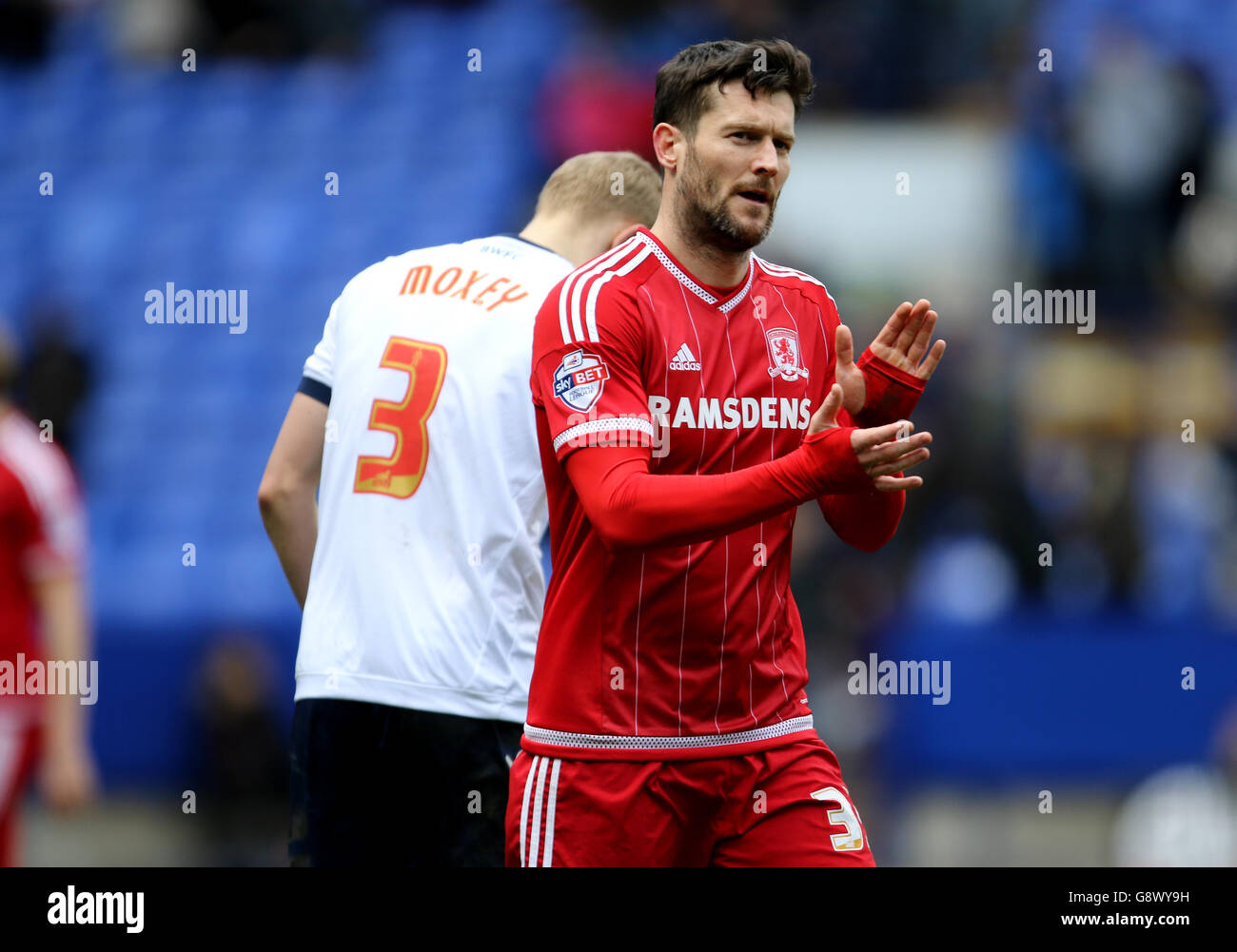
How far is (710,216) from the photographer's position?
13.2 feet

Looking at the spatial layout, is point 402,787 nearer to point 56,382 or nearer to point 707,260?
point 707,260

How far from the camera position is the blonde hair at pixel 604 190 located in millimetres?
4934

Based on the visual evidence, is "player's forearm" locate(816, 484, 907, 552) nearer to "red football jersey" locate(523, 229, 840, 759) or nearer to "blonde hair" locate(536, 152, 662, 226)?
"red football jersey" locate(523, 229, 840, 759)

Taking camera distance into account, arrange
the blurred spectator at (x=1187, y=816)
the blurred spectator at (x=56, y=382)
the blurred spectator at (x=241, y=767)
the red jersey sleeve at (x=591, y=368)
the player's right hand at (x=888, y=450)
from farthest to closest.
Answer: the blurred spectator at (x=56, y=382) → the blurred spectator at (x=241, y=767) → the blurred spectator at (x=1187, y=816) → the red jersey sleeve at (x=591, y=368) → the player's right hand at (x=888, y=450)

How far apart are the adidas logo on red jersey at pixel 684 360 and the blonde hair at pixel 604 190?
43.8 inches

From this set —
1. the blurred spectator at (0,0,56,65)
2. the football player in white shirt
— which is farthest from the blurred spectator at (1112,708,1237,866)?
the blurred spectator at (0,0,56,65)

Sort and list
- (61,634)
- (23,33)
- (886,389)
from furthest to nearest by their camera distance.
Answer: (23,33) < (61,634) < (886,389)

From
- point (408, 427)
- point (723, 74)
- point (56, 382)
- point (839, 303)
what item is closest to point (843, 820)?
point (408, 427)

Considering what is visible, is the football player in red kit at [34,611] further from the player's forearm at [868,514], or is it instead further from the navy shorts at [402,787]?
the player's forearm at [868,514]

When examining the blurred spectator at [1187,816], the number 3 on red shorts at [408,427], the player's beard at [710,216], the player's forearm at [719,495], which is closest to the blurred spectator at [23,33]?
the blurred spectator at [1187,816]

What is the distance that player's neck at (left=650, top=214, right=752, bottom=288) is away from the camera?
4.05m

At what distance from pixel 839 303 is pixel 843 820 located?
7455 mm

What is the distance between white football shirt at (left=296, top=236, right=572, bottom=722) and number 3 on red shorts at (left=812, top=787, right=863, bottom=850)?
0.99 m

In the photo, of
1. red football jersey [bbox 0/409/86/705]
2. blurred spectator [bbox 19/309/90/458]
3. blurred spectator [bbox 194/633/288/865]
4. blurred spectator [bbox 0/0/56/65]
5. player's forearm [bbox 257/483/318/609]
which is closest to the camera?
player's forearm [bbox 257/483/318/609]
